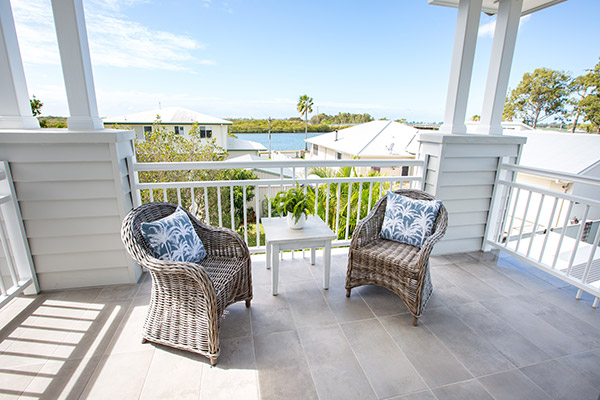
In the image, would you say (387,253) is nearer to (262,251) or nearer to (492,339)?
(492,339)

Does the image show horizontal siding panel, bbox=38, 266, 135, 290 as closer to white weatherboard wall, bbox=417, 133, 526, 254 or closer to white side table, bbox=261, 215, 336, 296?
white side table, bbox=261, 215, 336, 296

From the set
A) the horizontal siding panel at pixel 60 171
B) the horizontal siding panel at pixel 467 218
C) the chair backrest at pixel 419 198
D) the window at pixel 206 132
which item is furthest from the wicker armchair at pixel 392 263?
the window at pixel 206 132

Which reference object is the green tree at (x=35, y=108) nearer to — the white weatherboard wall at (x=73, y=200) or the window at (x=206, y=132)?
the white weatherboard wall at (x=73, y=200)

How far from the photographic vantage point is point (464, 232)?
10.5 ft

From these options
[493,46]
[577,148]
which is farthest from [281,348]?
[577,148]

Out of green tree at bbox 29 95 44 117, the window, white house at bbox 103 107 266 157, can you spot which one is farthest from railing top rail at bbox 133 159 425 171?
the window

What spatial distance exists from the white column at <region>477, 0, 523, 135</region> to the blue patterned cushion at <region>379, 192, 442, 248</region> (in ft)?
4.84

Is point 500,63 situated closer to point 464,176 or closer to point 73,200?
point 464,176

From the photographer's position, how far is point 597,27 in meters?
11.2

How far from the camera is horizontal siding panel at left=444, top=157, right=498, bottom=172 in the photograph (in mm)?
2912

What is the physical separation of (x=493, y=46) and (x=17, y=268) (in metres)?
4.97

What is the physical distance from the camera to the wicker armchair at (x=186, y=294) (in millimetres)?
1542

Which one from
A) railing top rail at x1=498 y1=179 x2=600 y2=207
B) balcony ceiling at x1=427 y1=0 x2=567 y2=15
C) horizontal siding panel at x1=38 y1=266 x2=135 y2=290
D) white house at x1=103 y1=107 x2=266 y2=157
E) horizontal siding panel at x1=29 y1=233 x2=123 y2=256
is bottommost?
horizontal siding panel at x1=38 y1=266 x2=135 y2=290

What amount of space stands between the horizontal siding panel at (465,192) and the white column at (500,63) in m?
0.63
